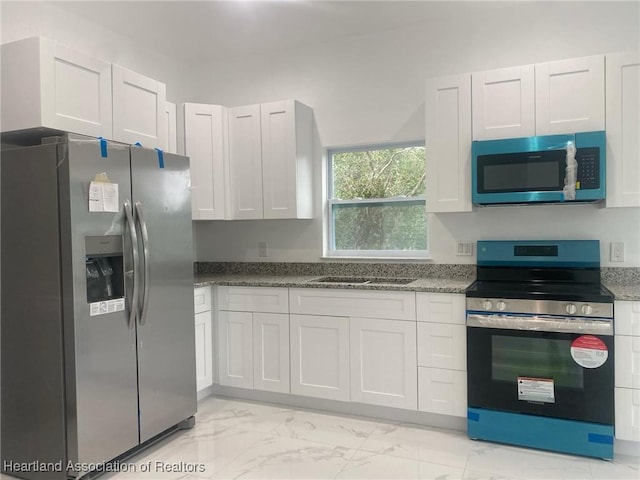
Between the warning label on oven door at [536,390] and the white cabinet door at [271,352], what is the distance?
149cm

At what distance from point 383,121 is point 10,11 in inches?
97.0

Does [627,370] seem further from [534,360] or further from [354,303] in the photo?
[354,303]

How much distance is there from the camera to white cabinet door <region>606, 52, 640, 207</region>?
106 inches

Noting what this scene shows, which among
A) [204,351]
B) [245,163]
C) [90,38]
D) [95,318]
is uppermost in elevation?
[90,38]

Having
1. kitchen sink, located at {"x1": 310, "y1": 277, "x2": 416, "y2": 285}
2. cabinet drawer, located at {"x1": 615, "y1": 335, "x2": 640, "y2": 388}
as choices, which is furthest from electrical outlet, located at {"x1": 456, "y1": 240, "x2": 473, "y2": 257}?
cabinet drawer, located at {"x1": 615, "y1": 335, "x2": 640, "y2": 388}

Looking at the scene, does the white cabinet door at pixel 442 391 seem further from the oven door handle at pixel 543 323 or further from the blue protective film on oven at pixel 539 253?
the blue protective film on oven at pixel 539 253

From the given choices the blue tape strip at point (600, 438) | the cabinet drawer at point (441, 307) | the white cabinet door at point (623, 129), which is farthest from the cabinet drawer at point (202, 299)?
the white cabinet door at point (623, 129)

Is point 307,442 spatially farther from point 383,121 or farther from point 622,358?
point 383,121

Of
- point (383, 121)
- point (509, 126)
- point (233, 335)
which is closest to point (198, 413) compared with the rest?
point (233, 335)

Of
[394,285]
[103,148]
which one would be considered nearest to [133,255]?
[103,148]

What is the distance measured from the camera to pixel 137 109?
3.02 meters

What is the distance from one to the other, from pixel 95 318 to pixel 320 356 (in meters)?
1.46

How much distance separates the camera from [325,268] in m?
3.84

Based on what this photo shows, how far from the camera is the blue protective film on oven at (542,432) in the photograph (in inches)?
99.3
